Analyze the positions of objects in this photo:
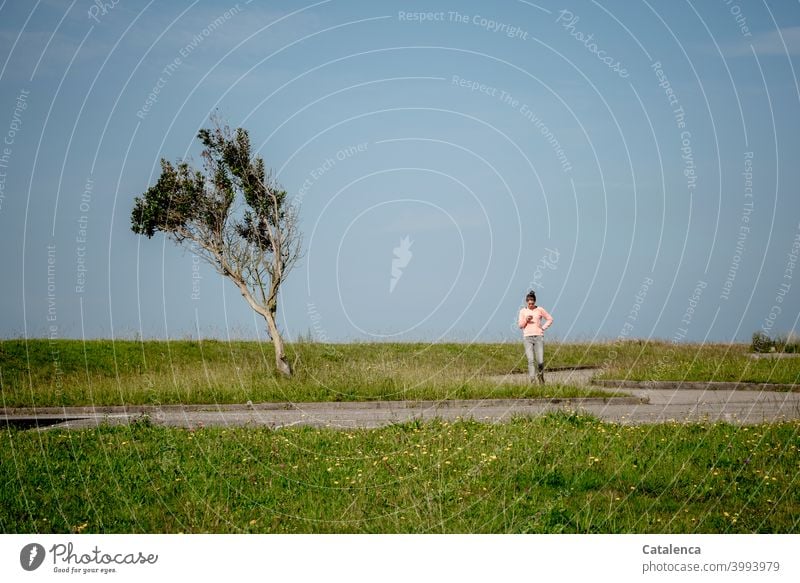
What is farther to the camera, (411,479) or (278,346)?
(278,346)

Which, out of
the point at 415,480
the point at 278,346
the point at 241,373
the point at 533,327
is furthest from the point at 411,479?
the point at 241,373

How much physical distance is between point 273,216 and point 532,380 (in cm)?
841

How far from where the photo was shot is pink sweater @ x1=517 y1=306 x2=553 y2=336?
2184 centimetres

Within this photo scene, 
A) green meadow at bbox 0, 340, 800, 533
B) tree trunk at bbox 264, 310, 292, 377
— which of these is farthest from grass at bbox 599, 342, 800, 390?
green meadow at bbox 0, 340, 800, 533

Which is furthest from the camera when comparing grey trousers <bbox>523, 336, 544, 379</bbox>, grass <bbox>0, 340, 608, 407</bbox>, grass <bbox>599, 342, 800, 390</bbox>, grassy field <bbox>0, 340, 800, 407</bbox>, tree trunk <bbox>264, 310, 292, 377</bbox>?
tree trunk <bbox>264, 310, 292, 377</bbox>

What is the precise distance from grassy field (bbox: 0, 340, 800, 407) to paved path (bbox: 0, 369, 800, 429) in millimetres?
575

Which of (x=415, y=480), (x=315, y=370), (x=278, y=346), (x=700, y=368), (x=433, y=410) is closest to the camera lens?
(x=415, y=480)

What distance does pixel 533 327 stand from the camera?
21891 mm

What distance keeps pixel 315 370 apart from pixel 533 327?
6.31m

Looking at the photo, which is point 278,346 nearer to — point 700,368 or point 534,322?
point 534,322

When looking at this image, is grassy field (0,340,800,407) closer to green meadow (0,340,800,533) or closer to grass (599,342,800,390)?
grass (599,342,800,390)

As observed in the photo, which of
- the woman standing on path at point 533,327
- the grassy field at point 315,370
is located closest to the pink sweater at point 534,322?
the woman standing on path at point 533,327

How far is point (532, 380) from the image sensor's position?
21266 millimetres
